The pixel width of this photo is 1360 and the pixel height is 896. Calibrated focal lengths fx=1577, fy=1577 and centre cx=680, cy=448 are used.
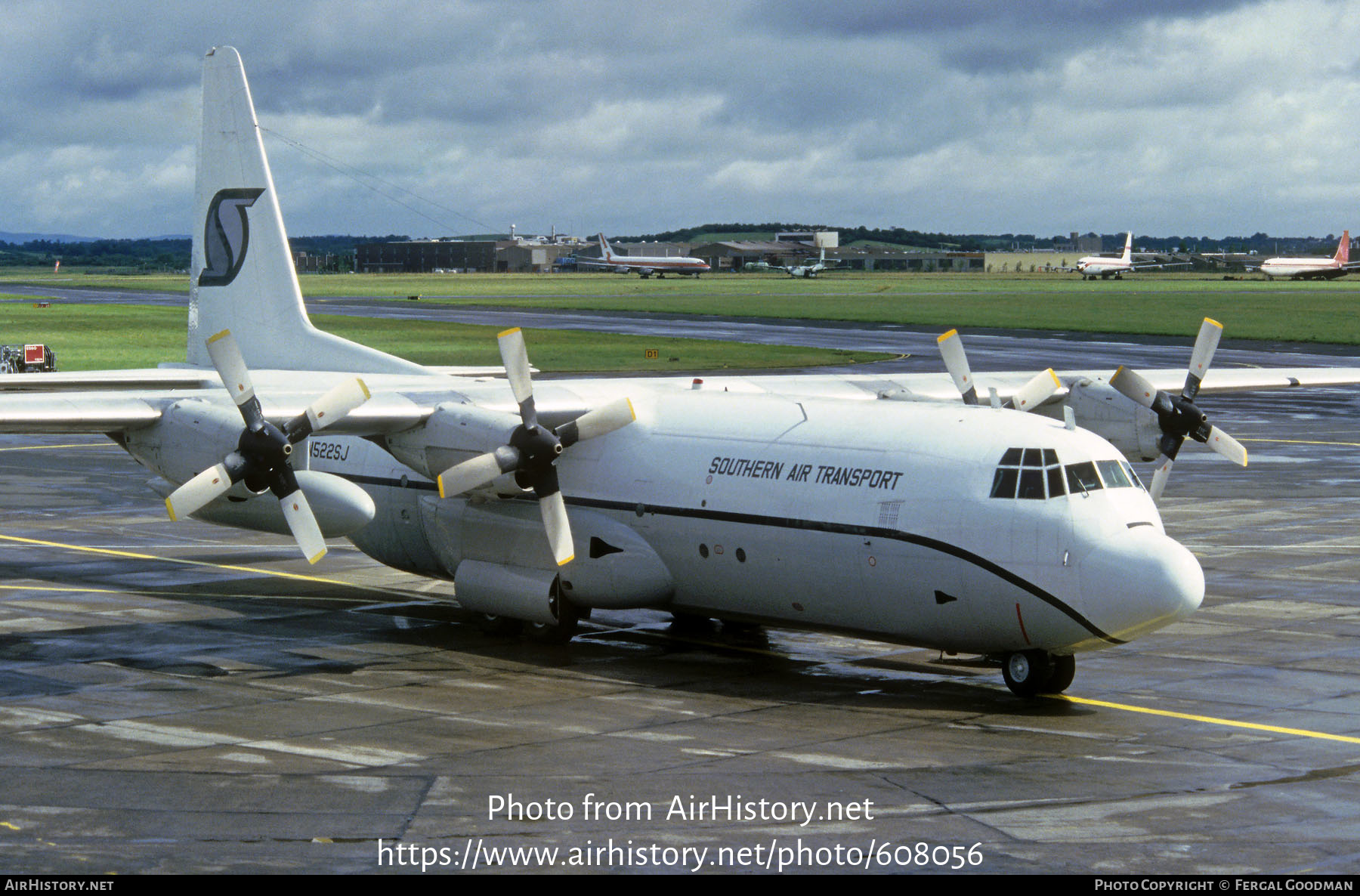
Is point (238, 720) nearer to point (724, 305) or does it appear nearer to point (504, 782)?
point (504, 782)

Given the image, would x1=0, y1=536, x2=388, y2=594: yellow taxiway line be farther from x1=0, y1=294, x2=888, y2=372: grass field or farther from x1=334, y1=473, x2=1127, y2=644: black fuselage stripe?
x1=0, y1=294, x2=888, y2=372: grass field

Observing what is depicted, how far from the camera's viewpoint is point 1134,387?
86.6 ft

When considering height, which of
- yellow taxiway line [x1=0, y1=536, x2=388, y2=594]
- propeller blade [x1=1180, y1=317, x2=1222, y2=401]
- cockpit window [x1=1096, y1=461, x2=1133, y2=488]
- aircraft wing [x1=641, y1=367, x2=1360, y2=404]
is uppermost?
propeller blade [x1=1180, y1=317, x2=1222, y2=401]

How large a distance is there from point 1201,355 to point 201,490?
16.2 m

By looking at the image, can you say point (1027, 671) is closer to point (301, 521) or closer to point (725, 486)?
point (725, 486)

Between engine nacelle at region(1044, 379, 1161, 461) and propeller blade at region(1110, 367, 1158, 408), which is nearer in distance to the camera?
propeller blade at region(1110, 367, 1158, 408)

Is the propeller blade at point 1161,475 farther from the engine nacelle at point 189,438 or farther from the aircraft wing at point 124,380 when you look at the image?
the aircraft wing at point 124,380

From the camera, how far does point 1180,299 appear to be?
136 m

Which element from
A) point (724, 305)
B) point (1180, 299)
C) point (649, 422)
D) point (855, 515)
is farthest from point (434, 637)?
point (1180, 299)

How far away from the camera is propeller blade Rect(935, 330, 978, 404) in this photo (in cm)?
2523

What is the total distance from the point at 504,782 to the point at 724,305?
11462 cm

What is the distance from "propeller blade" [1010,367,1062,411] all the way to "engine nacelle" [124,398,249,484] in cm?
1243

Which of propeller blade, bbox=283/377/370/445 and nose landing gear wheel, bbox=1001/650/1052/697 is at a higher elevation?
propeller blade, bbox=283/377/370/445

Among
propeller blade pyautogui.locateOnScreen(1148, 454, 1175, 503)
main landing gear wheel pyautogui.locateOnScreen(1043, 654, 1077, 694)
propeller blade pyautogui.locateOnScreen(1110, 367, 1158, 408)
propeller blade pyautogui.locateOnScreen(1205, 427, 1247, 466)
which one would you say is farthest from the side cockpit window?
propeller blade pyautogui.locateOnScreen(1205, 427, 1247, 466)
